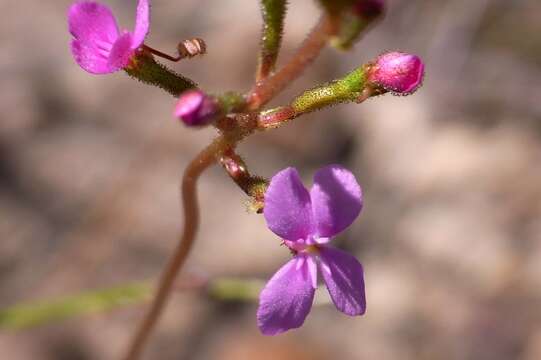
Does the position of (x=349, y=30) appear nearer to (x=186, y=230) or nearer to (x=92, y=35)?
(x=92, y=35)

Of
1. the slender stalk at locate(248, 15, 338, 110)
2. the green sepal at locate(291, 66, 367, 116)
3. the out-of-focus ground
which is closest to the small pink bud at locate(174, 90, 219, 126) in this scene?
the slender stalk at locate(248, 15, 338, 110)

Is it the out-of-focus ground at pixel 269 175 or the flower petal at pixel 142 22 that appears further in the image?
the out-of-focus ground at pixel 269 175

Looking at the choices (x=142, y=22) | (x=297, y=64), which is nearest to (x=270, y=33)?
(x=297, y=64)

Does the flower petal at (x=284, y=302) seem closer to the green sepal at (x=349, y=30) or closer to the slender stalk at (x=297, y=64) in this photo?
the slender stalk at (x=297, y=64)

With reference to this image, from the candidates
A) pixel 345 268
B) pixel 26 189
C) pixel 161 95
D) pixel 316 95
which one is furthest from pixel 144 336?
pixel 161 95

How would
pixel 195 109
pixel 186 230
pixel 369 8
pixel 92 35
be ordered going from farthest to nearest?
pixel 186 230
pixel 92 35
pixel 195 109
pixel 369 8

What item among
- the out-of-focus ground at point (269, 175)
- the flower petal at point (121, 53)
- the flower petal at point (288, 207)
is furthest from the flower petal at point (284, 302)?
the out-of-focus ground at point (269, 175)

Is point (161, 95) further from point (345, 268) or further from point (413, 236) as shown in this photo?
point (345, 268)
